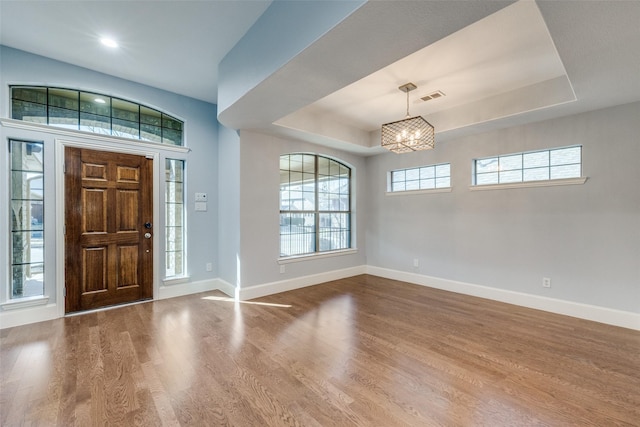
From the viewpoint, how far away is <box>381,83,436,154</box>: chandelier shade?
320cm

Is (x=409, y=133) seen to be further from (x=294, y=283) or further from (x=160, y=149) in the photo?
(x=160, y=149)

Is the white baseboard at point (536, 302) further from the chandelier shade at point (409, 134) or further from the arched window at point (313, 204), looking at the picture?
the chandelier shade at point (409, 134)

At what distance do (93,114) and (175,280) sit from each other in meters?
2.43

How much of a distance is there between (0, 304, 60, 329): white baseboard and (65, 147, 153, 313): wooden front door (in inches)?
5.4

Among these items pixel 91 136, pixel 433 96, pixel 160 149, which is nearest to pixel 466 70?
pixel 433 96

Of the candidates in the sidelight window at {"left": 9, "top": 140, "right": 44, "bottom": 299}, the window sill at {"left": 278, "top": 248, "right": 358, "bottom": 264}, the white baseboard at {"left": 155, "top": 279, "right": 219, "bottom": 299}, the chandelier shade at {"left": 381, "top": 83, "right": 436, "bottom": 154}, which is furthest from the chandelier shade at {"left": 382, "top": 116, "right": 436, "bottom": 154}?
the sidelight window at {"left": 9, "top": 140, "right": 44, "bottom": 299}

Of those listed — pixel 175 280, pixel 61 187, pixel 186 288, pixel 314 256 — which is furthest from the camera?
pixel 314 256

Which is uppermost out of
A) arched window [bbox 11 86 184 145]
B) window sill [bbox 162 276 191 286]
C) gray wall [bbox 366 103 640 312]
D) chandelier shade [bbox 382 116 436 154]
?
arched window [bbox 11 86 184 145]

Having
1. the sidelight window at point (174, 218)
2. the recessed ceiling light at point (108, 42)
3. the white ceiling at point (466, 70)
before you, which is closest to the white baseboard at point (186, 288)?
the sidelight window at point (174, 218)

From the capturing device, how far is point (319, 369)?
2219 mm

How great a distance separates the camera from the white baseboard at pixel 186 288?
396 centimetres

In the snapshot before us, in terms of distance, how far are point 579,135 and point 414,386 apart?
3.57m

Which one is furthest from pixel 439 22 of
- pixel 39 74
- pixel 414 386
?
pixel 39 74

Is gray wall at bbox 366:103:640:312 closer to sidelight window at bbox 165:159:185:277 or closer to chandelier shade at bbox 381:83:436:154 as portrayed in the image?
chandelier shade at bbox 381:83:436:154
